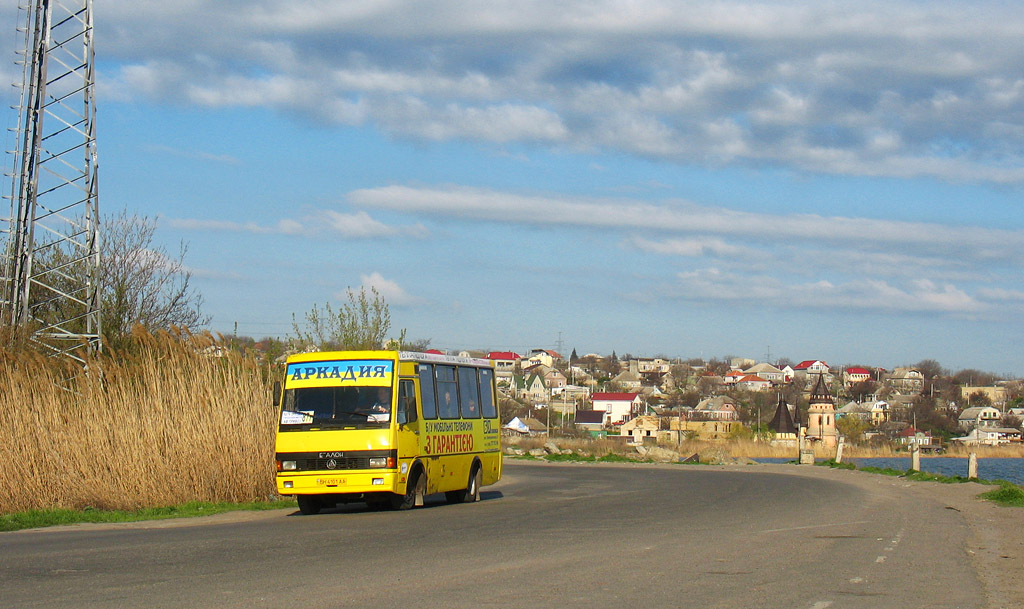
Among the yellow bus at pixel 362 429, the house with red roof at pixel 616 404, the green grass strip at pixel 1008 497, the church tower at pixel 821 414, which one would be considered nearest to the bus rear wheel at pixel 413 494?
the yellow bus at pixel 362 429

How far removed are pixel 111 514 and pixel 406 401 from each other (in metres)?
5.53

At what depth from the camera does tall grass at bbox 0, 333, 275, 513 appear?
20453mm

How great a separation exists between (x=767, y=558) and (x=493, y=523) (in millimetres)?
5638

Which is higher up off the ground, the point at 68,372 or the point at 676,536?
the point at 68,372

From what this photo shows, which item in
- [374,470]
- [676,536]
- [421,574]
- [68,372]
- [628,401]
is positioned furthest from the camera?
[628,401]

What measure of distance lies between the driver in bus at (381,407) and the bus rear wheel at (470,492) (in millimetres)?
3859

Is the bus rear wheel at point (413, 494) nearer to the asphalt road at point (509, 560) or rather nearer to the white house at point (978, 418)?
the asphalt road at point (509, 560)

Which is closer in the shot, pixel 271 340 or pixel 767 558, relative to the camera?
pixel 767 558

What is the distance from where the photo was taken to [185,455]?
21094 millimetres

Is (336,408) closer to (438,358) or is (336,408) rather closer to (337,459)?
(337,459)

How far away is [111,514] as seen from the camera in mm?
19250

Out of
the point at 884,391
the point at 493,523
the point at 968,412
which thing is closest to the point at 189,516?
the point at 493,523

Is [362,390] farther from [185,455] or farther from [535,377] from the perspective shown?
[535,377]

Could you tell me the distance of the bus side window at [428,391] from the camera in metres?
20.4
